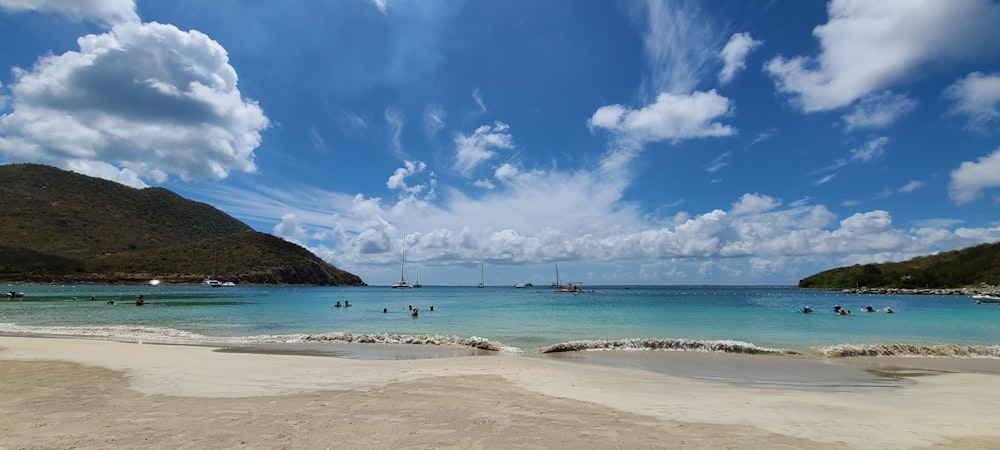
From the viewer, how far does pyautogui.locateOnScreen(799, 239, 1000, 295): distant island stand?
116 meters

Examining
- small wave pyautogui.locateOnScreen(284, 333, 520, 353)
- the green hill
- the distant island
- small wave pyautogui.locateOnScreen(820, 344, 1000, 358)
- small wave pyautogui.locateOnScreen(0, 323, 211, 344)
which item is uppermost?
the green hill

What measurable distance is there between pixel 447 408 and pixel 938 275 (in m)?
172

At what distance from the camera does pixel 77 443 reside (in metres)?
6.38

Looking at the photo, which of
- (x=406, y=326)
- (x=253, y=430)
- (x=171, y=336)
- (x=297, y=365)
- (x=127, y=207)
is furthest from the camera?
(x=127, y=207)

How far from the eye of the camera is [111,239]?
121438 mm

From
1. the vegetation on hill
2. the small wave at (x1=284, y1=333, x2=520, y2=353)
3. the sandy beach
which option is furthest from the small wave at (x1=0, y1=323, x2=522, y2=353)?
the vegetation on hill

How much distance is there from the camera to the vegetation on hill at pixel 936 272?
120 m

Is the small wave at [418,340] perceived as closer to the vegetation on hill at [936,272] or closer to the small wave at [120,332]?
the small wave at [120,332]

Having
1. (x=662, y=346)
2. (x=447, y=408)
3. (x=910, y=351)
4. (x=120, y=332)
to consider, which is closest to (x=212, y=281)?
(x=120, y=332)

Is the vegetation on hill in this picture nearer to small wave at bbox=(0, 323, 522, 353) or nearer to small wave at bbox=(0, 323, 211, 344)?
small wave at bbox=(0, 323, 522, 353)

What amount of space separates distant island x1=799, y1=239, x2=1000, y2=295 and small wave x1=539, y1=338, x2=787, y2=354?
389ft

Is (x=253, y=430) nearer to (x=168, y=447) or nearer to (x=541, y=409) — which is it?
(x=168, y=447)

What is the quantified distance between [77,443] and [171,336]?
22322 millimetres

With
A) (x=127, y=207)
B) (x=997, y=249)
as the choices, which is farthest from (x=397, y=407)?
(x=997, y=249)
